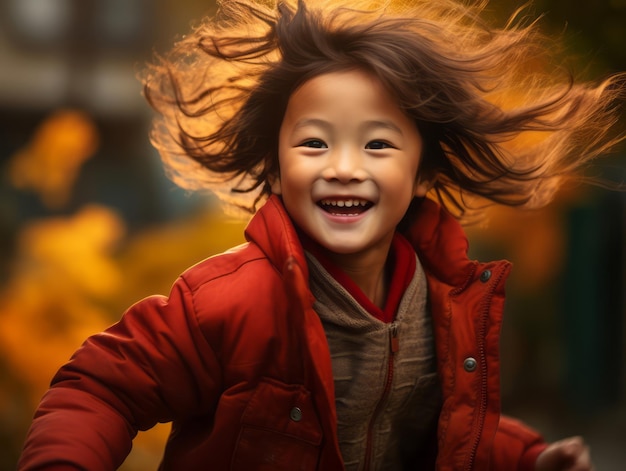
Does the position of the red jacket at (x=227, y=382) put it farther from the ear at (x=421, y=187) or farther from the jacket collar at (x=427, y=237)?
the ear at (x=421, y=187)

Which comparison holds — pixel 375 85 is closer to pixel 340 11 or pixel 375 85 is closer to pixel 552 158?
pixel 340 11

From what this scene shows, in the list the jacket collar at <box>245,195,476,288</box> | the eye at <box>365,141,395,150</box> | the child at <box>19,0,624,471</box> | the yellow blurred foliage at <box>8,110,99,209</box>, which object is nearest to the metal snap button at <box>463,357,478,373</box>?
the child at <box>19,0,624,471</box>

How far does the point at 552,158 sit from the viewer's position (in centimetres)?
144

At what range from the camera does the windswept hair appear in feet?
4.11

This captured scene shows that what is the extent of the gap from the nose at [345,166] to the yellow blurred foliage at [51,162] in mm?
1073

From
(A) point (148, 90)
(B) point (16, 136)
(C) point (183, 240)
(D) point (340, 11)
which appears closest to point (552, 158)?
(D) point (340, 11)

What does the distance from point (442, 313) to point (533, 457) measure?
0.28m

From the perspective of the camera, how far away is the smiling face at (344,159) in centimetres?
120

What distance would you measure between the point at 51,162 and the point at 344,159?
1.13m

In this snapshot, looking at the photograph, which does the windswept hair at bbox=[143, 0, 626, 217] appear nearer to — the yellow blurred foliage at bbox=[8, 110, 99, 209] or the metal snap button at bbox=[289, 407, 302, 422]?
the metal snap button at bbox=[289, 407, 302, 422]

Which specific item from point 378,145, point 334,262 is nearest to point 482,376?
point 334,262

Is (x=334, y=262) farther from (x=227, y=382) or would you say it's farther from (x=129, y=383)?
(x=129, y=383)

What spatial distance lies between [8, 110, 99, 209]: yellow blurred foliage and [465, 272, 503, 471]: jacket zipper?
1.15 metres

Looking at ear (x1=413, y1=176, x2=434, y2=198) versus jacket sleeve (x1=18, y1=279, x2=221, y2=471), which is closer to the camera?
jacket sleeve (x1=18, y1=279, x2=221, y2=471)
